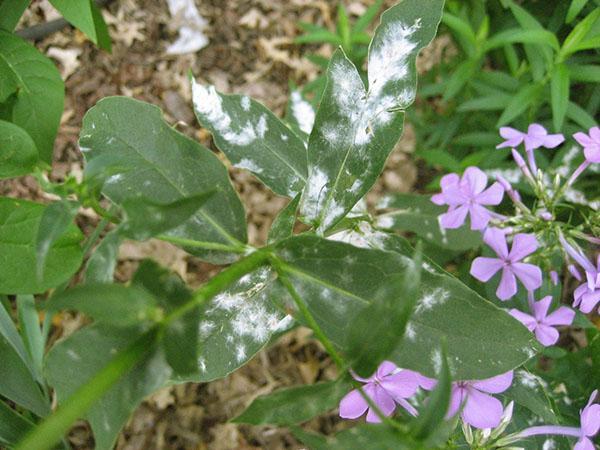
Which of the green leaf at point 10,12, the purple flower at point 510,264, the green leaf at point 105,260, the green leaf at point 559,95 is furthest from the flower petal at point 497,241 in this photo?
the green leaf at point 10,12

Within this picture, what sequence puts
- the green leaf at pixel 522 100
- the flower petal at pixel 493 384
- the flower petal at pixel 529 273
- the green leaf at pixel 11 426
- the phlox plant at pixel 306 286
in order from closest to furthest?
the phlox plant at pixel 306 286 < the flower petal at pixel 493 384 < the flower petal at pixel 529 273 < the green leaf at pixel 11 426 < the green leaf at pixel 522 100

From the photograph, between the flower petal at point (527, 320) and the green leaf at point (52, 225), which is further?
the flower petal at point (527, 320)

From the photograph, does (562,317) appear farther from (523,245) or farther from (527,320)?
(523,245)

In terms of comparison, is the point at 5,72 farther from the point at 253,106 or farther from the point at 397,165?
the point at 397,165

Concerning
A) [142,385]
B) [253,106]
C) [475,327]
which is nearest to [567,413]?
[475,327]

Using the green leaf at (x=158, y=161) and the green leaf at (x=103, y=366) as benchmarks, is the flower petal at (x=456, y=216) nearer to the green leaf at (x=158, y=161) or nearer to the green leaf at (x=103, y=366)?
the green leaf at (x=158, y=161)

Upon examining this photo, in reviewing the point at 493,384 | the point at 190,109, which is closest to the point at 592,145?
the point at 493,384
